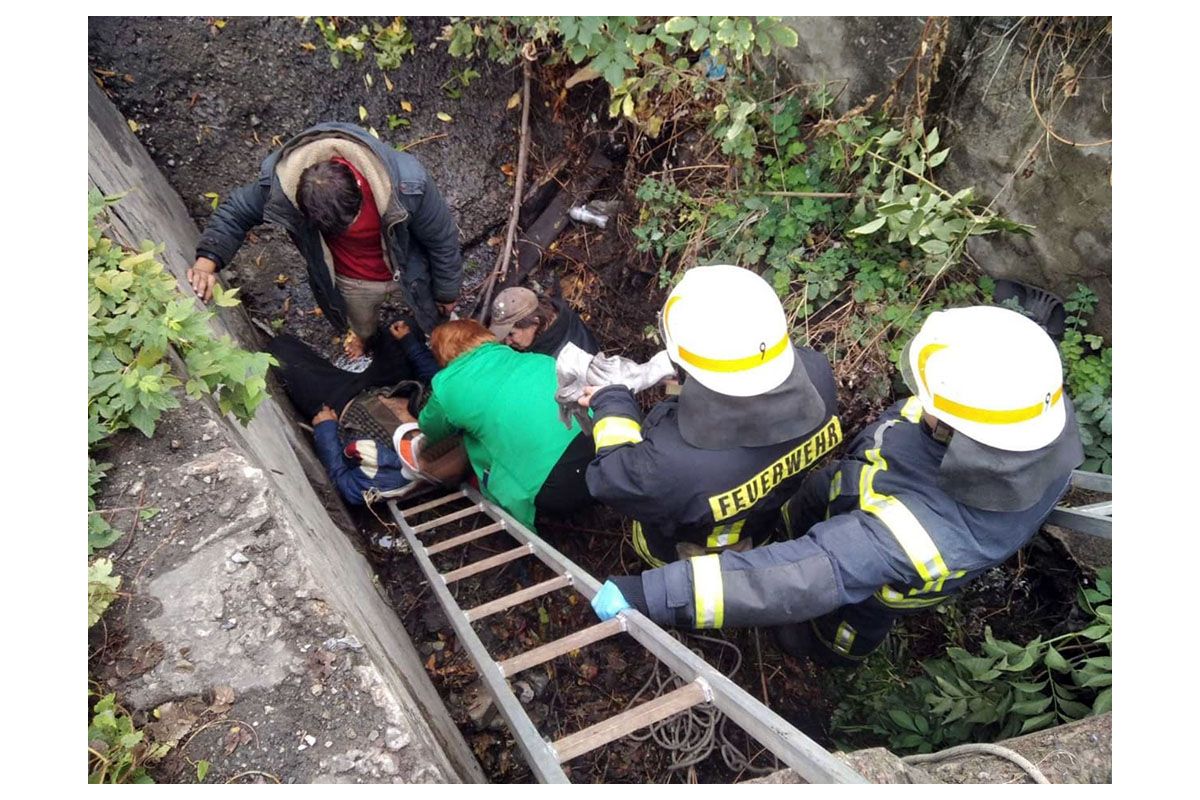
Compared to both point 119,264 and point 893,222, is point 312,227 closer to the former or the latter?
point 119,264

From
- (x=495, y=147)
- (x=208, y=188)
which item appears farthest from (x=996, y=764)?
(x=208, y=188)

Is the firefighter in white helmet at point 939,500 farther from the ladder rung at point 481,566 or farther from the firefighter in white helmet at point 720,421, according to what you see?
the ladder rung at point 481,566

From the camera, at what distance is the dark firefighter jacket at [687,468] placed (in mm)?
Result: 2264

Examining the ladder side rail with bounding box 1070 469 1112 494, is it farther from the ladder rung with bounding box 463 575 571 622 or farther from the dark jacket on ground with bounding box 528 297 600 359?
the dark jacket on ground with bounding box 528 297 600 359

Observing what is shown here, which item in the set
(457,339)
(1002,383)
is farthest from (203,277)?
(1002,383)

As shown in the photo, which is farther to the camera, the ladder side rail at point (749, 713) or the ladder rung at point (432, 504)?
the ladder rung at point (432, 504)

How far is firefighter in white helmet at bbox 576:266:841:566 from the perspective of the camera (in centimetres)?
213

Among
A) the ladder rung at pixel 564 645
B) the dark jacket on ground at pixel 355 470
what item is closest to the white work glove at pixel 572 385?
the ladder rung at pixel 564 645

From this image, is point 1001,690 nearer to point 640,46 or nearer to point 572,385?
point 572,385

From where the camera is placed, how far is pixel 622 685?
3418 millimetres

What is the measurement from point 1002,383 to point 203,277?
11.0 ft

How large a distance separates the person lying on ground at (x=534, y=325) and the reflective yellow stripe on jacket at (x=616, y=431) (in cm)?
150

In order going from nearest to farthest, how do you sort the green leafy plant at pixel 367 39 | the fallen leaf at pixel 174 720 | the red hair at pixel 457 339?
the fallen leaf at pixel 174 720
the red hair at pixel 457 339
the green leafy plant at pixel 367 39

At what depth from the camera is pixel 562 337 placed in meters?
4.02
